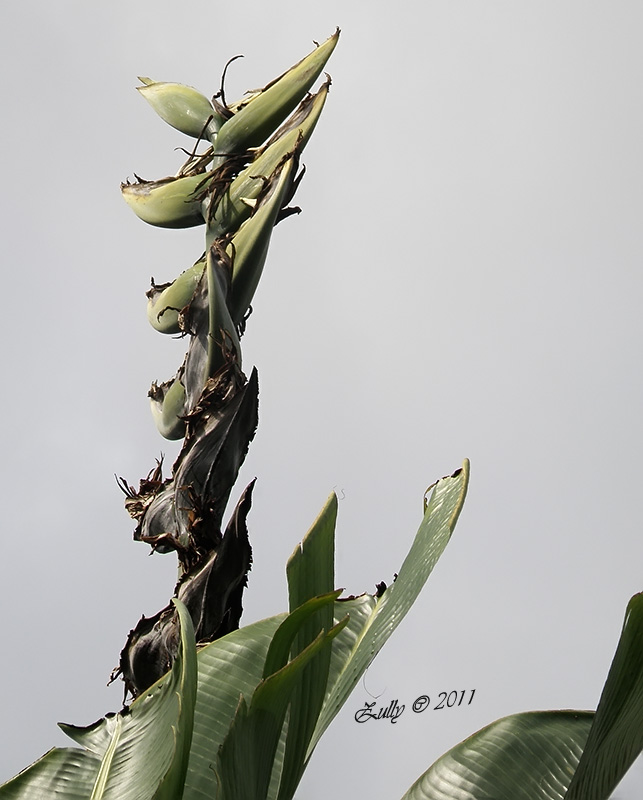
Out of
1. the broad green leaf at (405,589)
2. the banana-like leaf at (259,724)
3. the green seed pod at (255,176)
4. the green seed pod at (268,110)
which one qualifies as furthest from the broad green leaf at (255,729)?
the green seed pod at (268,110)

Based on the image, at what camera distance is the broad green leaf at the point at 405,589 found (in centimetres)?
53

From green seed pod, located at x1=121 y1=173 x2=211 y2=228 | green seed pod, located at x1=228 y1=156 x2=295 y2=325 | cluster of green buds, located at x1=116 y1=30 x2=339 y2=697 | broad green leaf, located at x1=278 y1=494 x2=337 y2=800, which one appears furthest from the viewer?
green seed pod, located at x1=121 y1=173 x2=211 y2=228

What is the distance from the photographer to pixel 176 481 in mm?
789

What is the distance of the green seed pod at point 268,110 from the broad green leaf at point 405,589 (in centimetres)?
59

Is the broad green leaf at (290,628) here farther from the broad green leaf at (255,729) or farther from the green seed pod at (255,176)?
the green seed pod at (255,176)

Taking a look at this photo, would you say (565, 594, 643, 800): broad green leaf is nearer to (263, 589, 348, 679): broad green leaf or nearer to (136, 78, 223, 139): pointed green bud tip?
(263, 589, 348, 679): broad green leaf

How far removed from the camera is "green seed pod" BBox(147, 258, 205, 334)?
0.93 metres

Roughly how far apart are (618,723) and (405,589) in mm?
→ 178

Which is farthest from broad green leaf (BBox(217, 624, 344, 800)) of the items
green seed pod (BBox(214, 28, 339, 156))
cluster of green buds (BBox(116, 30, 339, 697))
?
green seed pod (BBox(214, 28, 339, 156))

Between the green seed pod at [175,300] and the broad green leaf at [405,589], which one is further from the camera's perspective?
the green seed pod at [175,300]

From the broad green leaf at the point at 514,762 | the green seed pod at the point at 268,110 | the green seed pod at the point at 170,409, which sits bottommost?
the broad green leaf at the point at 514,762

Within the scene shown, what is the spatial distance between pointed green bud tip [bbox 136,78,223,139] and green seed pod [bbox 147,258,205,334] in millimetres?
219

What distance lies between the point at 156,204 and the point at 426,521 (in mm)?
622

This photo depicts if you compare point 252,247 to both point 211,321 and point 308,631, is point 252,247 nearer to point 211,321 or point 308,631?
point 211,321
